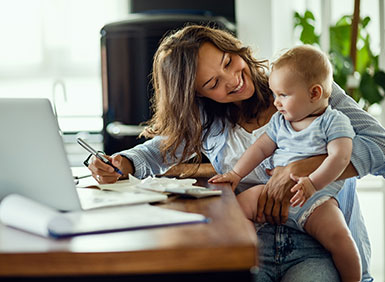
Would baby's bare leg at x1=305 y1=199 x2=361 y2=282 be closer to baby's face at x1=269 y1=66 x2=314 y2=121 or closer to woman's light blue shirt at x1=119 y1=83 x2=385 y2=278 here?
woman's light blue shirt at x1=119 y1=83 x2=385 y2=278

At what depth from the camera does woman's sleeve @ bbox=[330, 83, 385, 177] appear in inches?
64.2

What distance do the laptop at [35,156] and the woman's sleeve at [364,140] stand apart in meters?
0.84

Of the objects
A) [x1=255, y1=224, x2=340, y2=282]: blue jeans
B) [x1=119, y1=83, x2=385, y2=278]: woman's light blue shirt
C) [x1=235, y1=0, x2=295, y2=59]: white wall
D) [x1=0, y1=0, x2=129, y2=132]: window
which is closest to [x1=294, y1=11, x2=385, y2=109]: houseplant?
[x1=235, y1=0, x2=295, y2=59]: white wall

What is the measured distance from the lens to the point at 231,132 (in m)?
1.93

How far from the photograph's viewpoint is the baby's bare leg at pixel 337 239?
155 centimetres

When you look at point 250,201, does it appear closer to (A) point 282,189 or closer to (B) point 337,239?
(A) point 282,189

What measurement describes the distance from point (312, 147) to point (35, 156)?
83 cm

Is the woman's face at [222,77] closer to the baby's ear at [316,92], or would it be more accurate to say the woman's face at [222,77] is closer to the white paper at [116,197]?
the baby's ear at [316,92]

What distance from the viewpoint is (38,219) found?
0.97m

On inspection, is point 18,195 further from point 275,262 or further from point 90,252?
point 275,262

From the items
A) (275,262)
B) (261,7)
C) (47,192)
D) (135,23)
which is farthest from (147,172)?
(261,7)

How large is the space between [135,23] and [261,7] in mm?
824

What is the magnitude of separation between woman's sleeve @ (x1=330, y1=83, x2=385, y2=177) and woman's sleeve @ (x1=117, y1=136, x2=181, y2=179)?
0.59m

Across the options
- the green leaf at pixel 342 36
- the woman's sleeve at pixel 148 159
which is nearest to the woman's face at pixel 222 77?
the woman's sleeve at pixel 148 159
